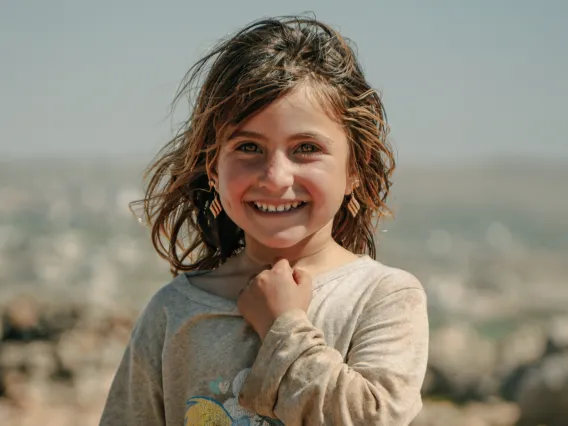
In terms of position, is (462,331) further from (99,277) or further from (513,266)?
(99,277)

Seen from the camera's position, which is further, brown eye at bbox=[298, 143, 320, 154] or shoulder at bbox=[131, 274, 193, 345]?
shoulder at bbox=[131, 274, 193, 345]

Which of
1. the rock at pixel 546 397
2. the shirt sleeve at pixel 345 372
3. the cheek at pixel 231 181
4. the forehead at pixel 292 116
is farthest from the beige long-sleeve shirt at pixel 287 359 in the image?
the rock at pixel 546 397

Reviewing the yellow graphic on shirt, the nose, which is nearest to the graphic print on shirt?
the yellow graphic on shirt

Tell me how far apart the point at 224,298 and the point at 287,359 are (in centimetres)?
32

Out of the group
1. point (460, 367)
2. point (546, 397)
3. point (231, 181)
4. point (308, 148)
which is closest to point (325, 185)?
point (308, 148)

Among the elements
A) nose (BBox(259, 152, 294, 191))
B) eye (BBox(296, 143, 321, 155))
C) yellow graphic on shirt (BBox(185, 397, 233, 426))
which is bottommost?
yellow graphic on shirt (BBox(185, 397, 233, 426))

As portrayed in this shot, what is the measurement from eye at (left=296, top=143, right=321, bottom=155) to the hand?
25 centimetres

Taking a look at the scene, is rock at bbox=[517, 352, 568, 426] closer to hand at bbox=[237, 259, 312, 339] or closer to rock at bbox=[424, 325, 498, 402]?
rock at bbox=[424, 325, 498, 402]

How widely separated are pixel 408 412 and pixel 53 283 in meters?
11.2

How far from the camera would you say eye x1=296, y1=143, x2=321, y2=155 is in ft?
7.27

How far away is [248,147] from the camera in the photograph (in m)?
2.25

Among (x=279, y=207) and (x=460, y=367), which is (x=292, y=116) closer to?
(x=279, y=207)

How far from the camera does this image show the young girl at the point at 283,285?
207 cm

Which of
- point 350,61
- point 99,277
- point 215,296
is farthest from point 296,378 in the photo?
point 99,277
